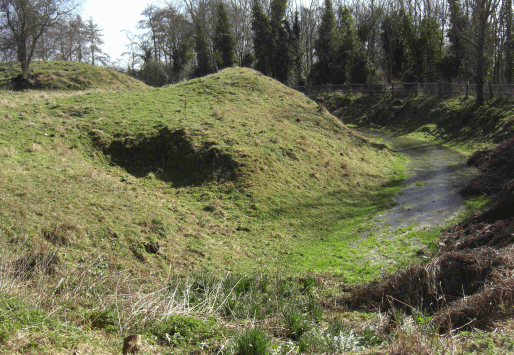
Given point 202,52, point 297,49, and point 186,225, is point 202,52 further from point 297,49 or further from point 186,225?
point 186,225

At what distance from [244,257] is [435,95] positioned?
1147 inches

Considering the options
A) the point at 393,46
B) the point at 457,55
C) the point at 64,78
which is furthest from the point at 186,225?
the point at 393,46

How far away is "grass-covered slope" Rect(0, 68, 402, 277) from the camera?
26.7 feet

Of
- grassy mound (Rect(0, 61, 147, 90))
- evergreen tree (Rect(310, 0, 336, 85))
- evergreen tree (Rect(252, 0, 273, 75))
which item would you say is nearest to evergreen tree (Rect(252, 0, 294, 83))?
evergreen tree (Rect(252, 0, 273, 75))

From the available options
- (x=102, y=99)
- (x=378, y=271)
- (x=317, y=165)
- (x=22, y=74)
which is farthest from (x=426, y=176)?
(x=22, y=74)

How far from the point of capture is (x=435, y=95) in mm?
31766

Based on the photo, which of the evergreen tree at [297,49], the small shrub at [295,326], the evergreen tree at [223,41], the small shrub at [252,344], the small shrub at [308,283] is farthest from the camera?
the evergreen tree at [297,49]

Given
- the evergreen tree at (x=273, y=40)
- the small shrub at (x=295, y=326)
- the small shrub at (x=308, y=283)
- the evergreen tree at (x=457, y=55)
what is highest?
the evergreen tree at (x=273, y=40)

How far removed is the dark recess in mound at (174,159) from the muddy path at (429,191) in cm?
607

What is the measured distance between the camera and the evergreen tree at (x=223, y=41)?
44.0m

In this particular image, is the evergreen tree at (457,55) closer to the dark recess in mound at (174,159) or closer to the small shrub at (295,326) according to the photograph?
the dark recess in mound at (174,159)

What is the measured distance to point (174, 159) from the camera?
563 inches

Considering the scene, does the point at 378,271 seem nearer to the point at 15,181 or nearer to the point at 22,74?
the point at 15,181

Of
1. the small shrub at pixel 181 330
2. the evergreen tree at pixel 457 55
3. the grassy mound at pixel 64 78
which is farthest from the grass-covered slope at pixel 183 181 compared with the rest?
the evergreen tree at pixel 457 55
